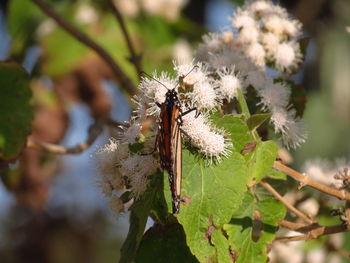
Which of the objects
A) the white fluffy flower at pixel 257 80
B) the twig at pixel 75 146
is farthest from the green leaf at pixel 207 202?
the twig at pixel 75 146

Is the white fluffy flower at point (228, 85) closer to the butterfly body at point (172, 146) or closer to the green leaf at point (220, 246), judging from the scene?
the butterfly body at point (172, 146)

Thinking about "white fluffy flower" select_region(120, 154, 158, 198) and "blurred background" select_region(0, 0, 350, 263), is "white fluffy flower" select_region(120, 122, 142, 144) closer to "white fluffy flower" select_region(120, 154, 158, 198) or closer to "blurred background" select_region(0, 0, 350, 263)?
"white fluffy flower" select_region(120, 154, 158, 198)

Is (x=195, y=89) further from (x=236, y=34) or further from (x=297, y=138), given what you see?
(x=236, y=34)

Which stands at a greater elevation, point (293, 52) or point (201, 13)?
point (201, 13)

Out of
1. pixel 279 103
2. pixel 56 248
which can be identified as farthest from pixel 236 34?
pixel 56 248

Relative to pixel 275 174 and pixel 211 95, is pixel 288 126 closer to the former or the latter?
pixel 275 174
